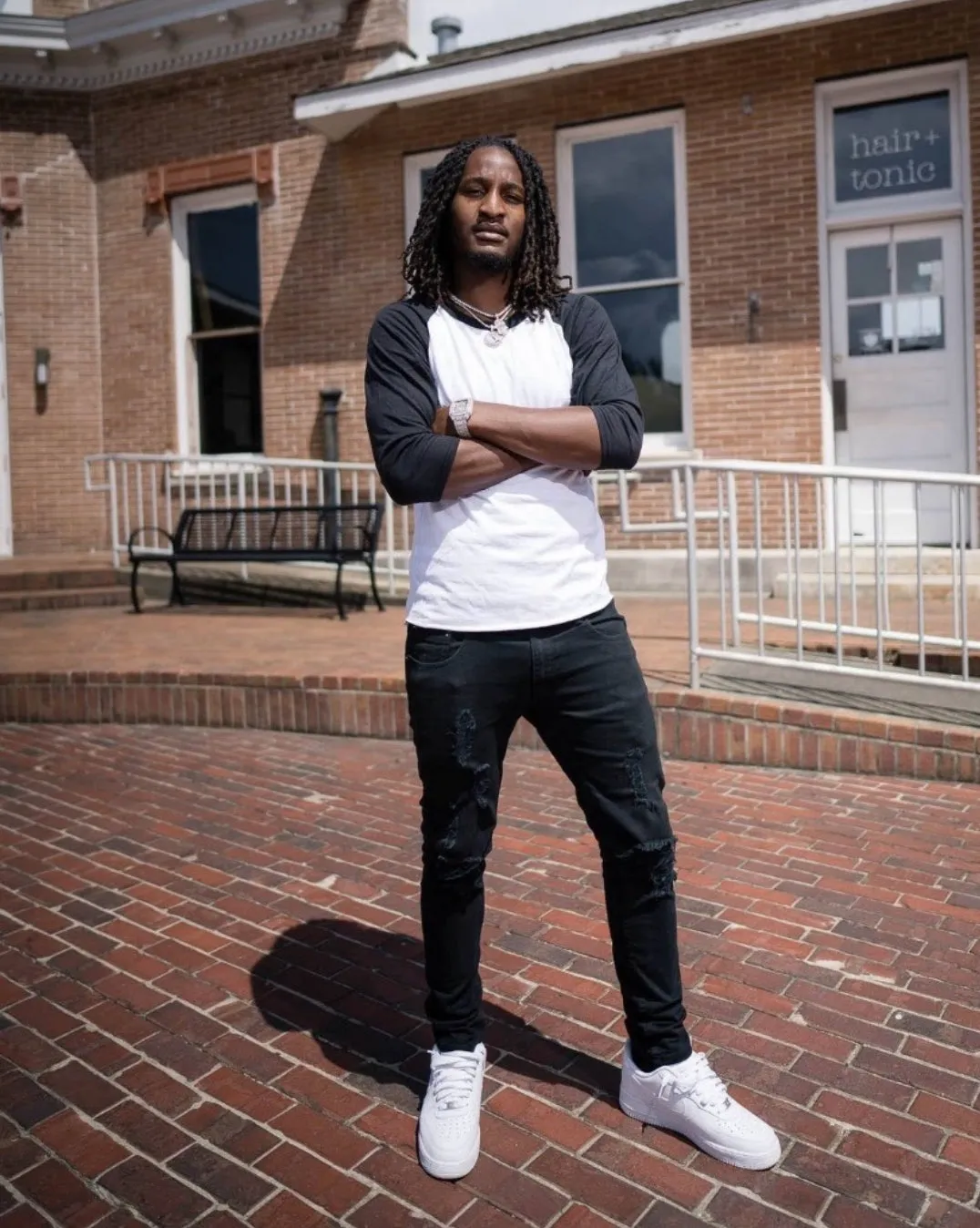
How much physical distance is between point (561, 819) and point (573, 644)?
225 centimetres

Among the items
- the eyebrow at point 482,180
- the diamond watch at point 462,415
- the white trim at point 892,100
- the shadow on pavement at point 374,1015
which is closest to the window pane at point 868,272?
the white trim at point 892,100

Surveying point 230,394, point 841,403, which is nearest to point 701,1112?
point 841,403

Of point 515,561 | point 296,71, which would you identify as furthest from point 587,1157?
point 296,71

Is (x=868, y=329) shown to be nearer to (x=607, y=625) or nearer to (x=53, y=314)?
(x=607, y=625)

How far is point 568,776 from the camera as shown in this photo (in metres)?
2.13

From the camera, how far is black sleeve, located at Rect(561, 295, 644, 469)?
206 centimetres

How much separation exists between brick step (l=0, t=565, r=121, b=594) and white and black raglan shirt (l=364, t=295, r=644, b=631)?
8637 mm

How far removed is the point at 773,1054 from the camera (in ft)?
8.00

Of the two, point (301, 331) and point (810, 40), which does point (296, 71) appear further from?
point (810, 40)

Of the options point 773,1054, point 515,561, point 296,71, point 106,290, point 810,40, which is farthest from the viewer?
point 106,290

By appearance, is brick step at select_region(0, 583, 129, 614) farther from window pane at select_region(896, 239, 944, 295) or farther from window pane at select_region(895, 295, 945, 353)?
window pane at select_region(896, 239, 944, 295)

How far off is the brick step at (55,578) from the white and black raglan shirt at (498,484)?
864cm

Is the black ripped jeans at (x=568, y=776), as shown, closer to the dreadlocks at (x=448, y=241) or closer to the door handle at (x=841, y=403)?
→ the dreadlocks at (x=448, y=241)

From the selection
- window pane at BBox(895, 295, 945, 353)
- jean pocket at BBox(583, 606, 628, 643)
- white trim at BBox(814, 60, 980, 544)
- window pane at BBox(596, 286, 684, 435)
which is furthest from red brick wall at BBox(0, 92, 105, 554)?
jean pocket at BBox(583, 606, 628, 643)
